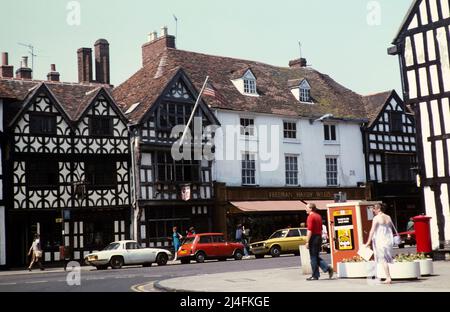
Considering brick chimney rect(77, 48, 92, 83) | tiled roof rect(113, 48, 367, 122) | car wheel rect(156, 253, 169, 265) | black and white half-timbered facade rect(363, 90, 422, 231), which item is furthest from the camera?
black and white half-timbered facade rect(363, 90, 422, 231)

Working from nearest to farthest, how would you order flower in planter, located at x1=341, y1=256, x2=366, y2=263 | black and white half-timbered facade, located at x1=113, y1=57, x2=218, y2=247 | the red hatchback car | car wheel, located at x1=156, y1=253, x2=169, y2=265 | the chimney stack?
flower in planter, located at x1=341, y1=256, x2=366, y2=263
car wheel, located at x1=156, y1=253, x2=169, y2=265
the red hatchback car
black and white half-timbered facade, located at x1=113, y1=57, x2=218, y2=247
the chimney stack

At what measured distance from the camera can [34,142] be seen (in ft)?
107

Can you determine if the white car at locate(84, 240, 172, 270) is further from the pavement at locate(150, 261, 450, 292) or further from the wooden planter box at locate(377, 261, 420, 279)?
the wooden planter box at locate(377, 261, 420, 279)

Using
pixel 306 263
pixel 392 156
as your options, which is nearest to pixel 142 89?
pixel 392 156

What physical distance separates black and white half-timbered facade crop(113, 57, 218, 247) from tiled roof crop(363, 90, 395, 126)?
43.5ft

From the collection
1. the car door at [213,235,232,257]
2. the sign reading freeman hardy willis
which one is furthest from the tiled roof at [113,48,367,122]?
the car door at [213,235,232,257]

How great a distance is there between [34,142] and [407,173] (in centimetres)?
2645

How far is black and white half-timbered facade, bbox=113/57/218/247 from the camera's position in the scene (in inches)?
1400

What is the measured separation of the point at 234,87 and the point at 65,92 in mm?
10785

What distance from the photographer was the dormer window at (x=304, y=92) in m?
44.6

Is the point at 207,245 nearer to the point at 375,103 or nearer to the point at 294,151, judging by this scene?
the point at 294,151

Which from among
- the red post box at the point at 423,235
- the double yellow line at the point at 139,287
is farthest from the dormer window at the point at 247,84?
the double yellow line at the point at 139,287
